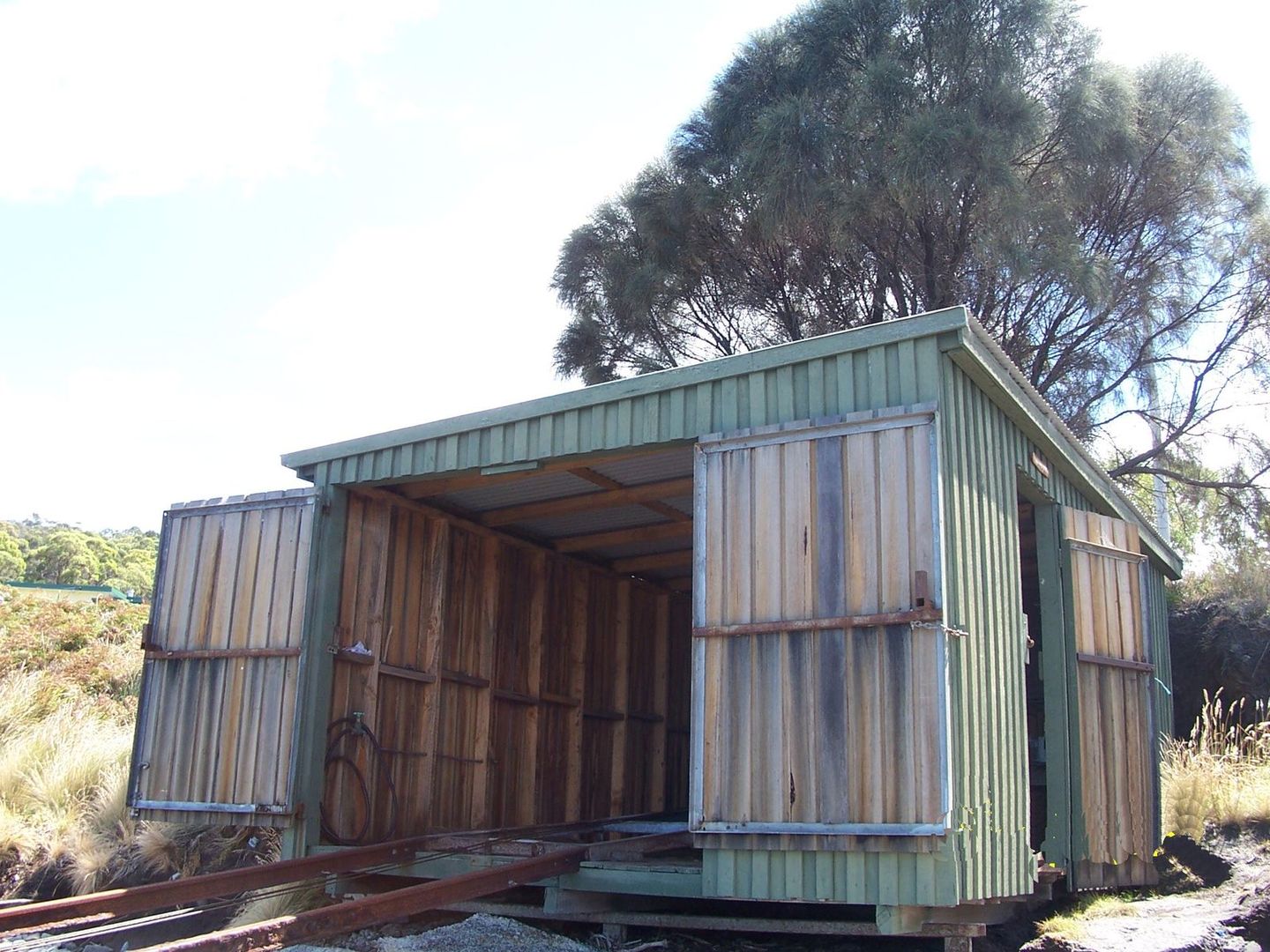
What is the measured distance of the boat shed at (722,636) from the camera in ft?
19.2

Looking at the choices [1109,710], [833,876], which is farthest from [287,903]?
[1109,710]

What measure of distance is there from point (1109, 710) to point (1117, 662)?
36 cm

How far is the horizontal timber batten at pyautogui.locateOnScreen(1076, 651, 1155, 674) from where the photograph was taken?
7883 millimetres

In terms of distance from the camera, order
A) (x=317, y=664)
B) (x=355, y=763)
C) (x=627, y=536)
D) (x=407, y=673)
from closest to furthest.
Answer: (x=317, y=664), (x=355, y=763), (x=407, y=673), (x=627, y=536)

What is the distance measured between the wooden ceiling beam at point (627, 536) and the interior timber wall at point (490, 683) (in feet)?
0.74

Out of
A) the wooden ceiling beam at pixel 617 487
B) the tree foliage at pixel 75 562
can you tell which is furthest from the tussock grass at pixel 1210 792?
the tree foliage at pixel 75 562

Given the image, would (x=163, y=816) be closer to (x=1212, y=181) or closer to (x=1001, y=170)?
(x=1001, y=170)

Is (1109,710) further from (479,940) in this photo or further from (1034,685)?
(479,940)

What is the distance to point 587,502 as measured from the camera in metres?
8.57

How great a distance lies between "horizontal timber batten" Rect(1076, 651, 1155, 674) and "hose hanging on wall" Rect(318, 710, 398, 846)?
4739 mm

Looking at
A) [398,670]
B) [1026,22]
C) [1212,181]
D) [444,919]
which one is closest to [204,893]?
[444,919]

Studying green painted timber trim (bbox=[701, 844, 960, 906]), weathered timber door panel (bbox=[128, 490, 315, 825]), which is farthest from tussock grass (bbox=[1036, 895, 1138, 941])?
weathered timber door panel (bbox=[128, 490, 315, 825])

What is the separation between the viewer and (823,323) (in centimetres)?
1634

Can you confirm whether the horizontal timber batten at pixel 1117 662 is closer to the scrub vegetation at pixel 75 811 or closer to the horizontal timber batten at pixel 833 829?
the horizontal timber batten at pixel 833 829
